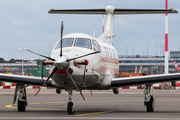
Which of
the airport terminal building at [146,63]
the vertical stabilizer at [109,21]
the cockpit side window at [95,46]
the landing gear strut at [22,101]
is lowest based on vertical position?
the landing gear strut at [22,101]

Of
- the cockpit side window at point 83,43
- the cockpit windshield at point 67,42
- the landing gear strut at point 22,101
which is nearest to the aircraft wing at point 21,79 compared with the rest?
the landing gear strut at point 22,101

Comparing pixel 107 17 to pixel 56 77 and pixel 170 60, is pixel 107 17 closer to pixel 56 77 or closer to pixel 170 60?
pixel 56 77

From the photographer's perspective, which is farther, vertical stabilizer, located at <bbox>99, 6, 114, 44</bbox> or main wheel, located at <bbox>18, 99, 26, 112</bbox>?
vertical stabilizer, located at <bbox>99, 6, 114, 44</bbox>

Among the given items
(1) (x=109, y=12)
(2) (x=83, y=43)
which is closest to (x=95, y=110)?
(2) (x=83, y=43)

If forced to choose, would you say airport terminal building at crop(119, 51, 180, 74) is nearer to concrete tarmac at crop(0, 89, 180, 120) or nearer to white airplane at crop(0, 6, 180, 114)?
concrete tarmac at crop(0, 89, 180, 120)

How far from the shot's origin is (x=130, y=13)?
23.3 meters

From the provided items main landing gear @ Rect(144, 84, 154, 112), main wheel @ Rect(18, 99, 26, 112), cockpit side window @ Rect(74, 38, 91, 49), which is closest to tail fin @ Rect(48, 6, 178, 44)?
main landing gear @ Rect(144, 84, 154, 112)

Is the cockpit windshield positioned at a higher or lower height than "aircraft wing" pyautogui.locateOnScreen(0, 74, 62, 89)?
higher

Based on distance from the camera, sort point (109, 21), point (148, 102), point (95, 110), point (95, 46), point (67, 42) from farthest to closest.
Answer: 1. point (109, 21)
2. point (95, 110)
3. point (148, 102)
4. point (95, 46)
5. point (67, 42)

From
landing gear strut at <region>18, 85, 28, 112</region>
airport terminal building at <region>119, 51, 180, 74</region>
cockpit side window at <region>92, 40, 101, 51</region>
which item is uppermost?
airport terminal building at <region>119, 51, 180, 74</region>

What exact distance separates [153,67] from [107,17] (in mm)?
146936

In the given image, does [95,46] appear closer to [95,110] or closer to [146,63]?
[95,110]

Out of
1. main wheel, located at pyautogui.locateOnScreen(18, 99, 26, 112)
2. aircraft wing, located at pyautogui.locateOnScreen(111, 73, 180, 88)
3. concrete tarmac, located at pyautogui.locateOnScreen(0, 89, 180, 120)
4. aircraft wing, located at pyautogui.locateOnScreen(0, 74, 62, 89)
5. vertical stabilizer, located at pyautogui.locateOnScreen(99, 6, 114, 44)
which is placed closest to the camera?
concrete tarmac, located at pyautogui.locateOnScreen(0, 89, 180, 120)

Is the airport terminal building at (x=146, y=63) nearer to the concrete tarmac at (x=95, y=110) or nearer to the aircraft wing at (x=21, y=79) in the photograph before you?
the concrete tarmac at (x=95, y=110)
